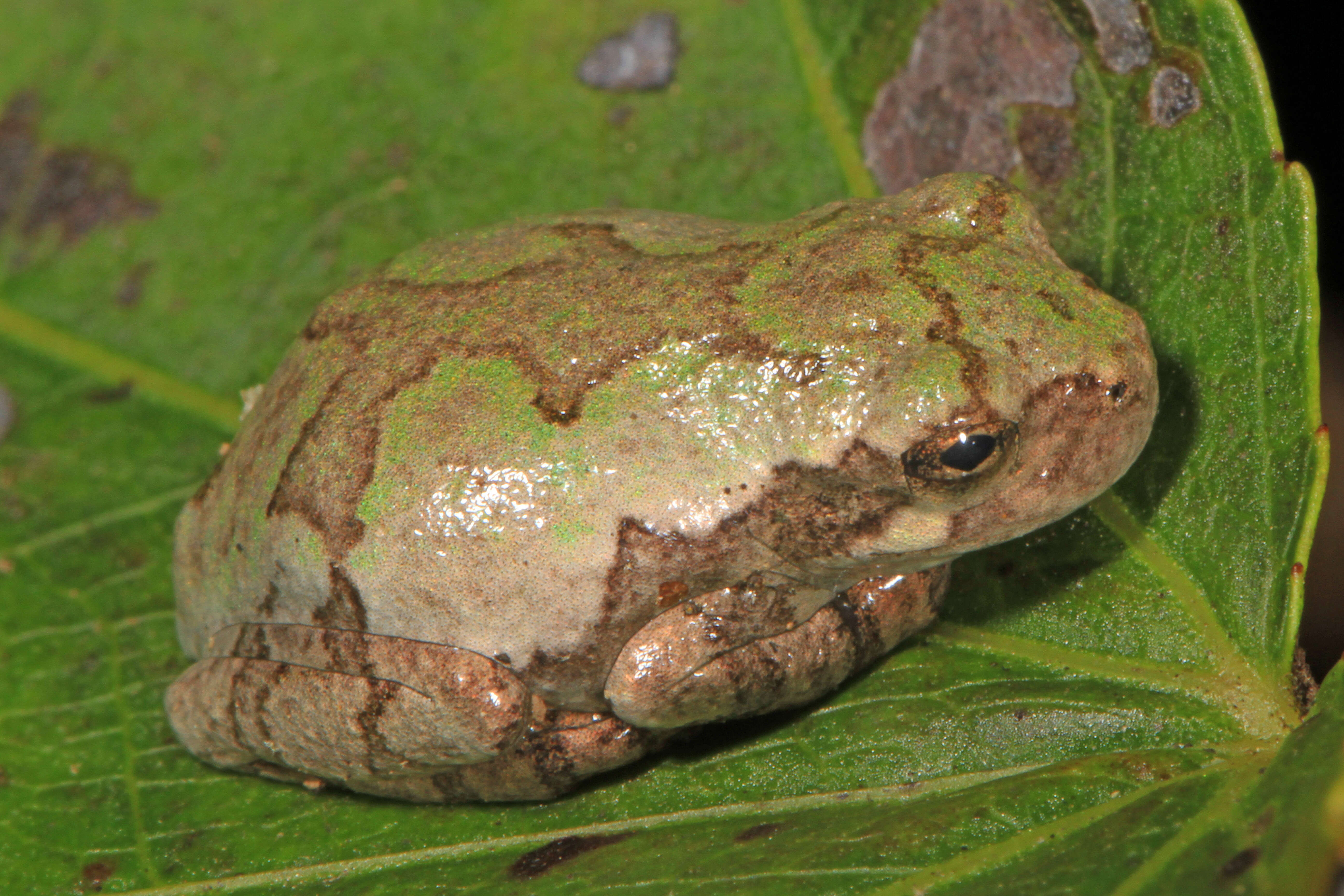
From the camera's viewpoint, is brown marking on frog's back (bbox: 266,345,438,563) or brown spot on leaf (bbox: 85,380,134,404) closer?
brown marking on frog's back (bbox: 266,345,438,563)

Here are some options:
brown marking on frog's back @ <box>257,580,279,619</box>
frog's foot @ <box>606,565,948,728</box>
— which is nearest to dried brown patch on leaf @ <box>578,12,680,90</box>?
frog's foot @ <box>606,565,948,728</box>

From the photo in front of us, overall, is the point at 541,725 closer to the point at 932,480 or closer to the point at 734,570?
the point at 734,570

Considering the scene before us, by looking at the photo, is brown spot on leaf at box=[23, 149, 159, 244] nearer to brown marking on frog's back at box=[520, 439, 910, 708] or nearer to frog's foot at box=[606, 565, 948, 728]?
brown marking on frog's back at box=[520, 439, 910, 708]

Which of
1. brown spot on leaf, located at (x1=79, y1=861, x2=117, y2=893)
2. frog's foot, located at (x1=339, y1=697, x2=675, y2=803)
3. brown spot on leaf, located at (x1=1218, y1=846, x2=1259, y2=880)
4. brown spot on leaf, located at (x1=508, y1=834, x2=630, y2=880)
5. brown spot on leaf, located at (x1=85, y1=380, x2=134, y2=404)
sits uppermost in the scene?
brown spot on leaf, located at (x1=85, y1=380, x2=134, y2=404)

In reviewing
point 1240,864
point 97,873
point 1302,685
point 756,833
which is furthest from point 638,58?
point 1240,864

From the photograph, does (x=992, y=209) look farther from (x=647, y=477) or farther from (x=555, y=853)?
(x=555, y=853)

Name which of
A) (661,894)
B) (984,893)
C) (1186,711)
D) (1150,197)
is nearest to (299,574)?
(661,894)

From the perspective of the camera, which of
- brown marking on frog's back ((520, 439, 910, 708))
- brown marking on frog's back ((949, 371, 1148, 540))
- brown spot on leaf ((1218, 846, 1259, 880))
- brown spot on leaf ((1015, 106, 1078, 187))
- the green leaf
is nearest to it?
brown spot on leaf ((1218, 846, 1259, 880))
